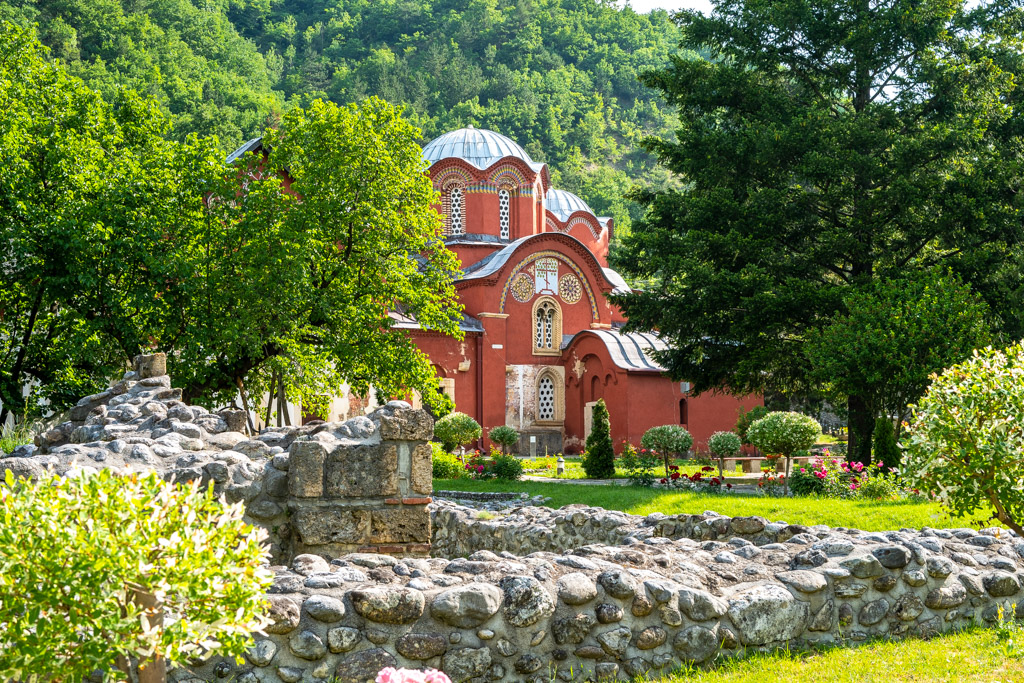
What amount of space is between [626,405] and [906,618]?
20791 millimetres

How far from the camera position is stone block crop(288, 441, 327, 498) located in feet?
19.0

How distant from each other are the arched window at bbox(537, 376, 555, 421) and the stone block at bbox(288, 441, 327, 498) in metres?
22.5

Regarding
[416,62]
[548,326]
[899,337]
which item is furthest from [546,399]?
[416,62]

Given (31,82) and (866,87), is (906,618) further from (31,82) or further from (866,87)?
(31,82)

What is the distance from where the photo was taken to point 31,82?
16.8 meters

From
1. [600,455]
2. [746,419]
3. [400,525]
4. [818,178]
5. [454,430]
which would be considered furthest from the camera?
[746,419]

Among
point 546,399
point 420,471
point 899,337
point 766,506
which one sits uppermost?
point 899,337

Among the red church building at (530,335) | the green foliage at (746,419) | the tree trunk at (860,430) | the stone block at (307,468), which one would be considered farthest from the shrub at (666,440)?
the stone block at (307,468)

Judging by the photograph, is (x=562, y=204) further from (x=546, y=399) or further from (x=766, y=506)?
(x=766, y=506)

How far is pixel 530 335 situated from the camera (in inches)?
1115

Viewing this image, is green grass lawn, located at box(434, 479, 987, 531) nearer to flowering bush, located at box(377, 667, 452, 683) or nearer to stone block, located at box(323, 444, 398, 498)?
stone block, located at box(323, 444, 398, 498)

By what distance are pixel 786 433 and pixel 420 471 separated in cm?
1142

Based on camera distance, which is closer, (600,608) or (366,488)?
(600,608)

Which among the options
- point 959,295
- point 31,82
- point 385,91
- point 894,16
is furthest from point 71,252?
point 385,91
